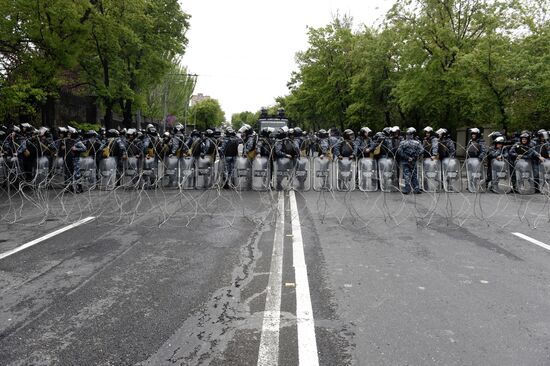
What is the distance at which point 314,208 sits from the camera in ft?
34.2

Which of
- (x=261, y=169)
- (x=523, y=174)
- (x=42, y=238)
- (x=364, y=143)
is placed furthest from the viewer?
(x=364, y=143)

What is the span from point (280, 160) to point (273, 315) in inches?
384

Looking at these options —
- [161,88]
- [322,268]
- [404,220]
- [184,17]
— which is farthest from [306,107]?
[322,268]

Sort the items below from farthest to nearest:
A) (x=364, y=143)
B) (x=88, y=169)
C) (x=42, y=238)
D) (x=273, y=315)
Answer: (x=364, y=143) < (x=88, y=169) < (x=42, y=238) < (x=273, y=315)

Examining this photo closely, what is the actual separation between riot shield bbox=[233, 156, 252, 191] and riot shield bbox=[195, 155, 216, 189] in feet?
2.60

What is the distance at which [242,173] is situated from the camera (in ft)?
45.2

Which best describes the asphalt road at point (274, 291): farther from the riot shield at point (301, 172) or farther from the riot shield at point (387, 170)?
the riot shield at point (301, 172)

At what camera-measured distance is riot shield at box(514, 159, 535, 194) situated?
13.4m

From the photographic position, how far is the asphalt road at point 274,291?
360cm

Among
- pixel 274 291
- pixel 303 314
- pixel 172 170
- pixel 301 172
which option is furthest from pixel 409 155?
pixel 303 314

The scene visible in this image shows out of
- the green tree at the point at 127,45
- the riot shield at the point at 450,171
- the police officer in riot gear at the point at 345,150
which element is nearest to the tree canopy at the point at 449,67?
the riot shield at the point at 450,171

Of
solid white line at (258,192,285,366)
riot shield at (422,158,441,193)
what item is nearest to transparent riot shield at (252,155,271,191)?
riot shield at (422,158,441,193)

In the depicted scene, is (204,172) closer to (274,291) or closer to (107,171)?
(107,171)

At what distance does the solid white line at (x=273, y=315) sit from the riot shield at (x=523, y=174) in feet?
31.3
